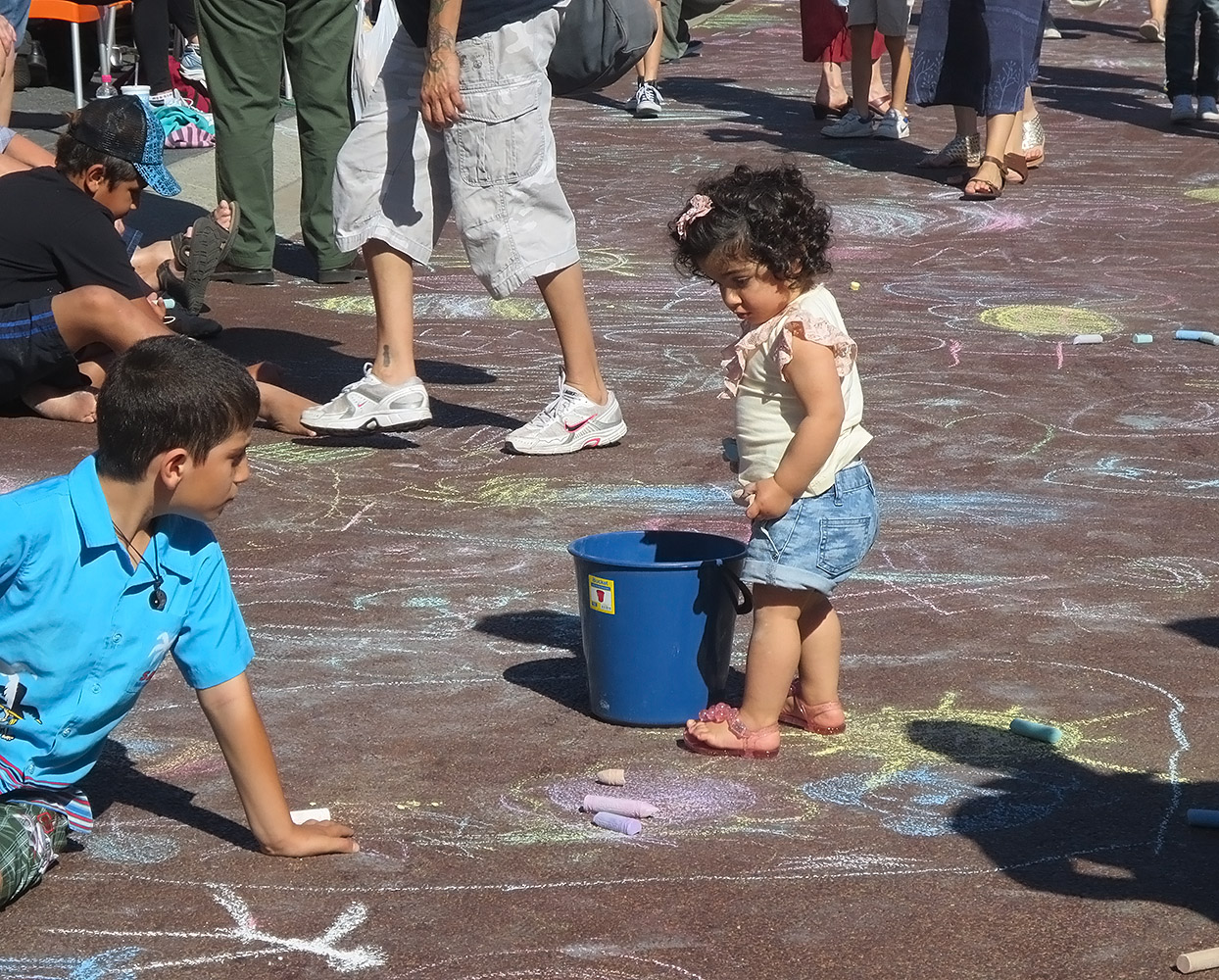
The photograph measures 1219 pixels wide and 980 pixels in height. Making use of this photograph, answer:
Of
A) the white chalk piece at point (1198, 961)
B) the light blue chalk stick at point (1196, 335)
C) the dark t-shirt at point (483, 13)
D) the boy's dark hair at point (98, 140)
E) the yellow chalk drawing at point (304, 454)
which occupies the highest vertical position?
the dark t-shirt at point (483, 13)

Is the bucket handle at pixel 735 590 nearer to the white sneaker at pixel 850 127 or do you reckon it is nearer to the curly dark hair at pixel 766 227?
the curly dark hair at pixel 766 227

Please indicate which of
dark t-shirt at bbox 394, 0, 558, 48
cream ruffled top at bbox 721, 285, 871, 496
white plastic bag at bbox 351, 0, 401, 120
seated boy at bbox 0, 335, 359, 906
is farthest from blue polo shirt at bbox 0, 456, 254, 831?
white plastic bag at bbox 351, 0, 401, 120

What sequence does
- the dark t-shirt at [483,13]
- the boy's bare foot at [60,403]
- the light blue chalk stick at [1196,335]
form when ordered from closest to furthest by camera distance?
1. the dark t-shirt at [483,13]
2. the boy's bare foot at [60,403]
3. the light blue chalk stick at [1196,335]

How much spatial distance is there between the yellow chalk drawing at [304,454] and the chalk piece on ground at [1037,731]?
2595 millimetres

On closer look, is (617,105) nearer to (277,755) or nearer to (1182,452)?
(1182,452)

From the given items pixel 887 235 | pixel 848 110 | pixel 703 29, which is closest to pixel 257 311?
pixel 887 235

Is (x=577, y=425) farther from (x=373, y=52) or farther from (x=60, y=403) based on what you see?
(x=60, y=403)

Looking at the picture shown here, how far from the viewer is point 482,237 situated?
5555 mm

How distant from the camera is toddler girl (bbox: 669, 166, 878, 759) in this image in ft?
11.6

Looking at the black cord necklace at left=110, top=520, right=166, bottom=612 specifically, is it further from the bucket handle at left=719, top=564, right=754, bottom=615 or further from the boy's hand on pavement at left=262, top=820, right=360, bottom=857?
the bucket handle at left=719, top=564, right=754, bottom=615

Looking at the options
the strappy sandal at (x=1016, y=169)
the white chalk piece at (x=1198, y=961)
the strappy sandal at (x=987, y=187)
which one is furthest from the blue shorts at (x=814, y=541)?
the strappy sandal at (x=1016, y=169)

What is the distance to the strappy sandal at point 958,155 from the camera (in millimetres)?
10492

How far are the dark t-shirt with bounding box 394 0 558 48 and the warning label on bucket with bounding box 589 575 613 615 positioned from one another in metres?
2.35

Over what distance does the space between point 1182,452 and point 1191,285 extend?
2609 mm
